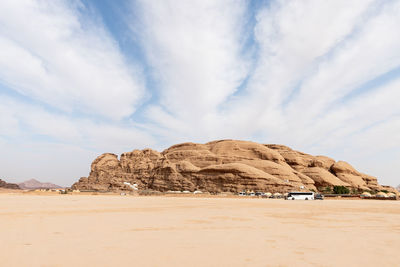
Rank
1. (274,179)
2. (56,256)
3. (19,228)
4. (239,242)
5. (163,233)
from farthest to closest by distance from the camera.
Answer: (274,179) < (19,228) < (163,233) < (239,242) < (56,256)

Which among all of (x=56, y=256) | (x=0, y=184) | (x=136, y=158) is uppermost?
(x=136, y=158)

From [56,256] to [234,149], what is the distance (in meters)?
117

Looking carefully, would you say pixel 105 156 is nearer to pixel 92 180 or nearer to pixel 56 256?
pixel 92 180

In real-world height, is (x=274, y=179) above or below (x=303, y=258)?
above

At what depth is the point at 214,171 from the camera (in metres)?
95.2

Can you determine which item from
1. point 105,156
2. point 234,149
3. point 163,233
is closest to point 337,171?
point 234,149

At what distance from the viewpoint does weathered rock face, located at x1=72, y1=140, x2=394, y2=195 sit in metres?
91.1

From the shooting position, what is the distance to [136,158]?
371 ft

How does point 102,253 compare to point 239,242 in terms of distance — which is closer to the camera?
point 102,253

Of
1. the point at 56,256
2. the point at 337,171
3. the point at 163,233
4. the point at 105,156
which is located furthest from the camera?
the point at 337,171

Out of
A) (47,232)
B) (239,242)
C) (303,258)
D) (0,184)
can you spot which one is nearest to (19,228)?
(47,232)

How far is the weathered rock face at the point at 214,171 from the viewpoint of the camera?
91.1m

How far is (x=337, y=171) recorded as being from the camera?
439ft

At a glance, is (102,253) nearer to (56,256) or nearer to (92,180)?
(56,256)
